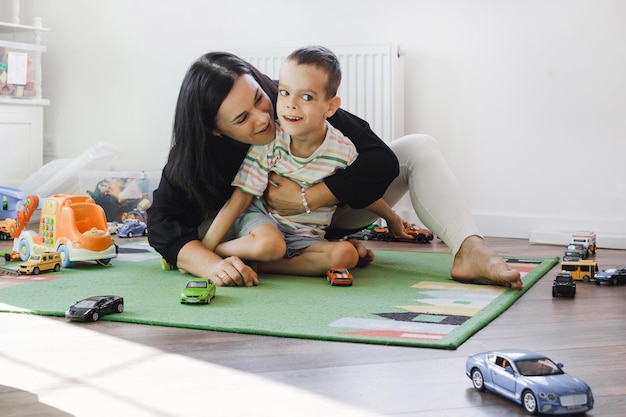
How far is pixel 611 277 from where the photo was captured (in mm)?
1806

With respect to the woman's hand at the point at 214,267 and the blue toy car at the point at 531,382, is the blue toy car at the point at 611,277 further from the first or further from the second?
the blue toy car at the point at 531,382

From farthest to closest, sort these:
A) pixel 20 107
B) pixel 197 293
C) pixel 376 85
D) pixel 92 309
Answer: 1. pixel 20 107
2. pixel 376 85
3. pixel 197 293
4. pixel 92 309

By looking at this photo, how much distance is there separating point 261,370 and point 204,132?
0.77 m

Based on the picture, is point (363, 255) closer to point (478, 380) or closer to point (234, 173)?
point (234, 173)

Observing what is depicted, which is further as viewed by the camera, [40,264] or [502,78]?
[502,78]

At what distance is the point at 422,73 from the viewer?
2854mm

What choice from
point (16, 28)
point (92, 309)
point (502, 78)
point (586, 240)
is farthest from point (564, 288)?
point (16, 28)

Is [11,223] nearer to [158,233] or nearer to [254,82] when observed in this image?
[158,233]

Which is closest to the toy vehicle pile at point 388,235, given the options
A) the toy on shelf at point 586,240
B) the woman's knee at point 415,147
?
the toy on shelf at point 586,240

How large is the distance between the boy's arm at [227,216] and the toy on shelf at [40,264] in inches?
14.1

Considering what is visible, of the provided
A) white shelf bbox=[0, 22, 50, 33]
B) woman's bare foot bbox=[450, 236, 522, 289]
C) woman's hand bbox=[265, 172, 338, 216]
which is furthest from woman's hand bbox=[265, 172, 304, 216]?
white shelf bbox=[0, 22, 50, 33]

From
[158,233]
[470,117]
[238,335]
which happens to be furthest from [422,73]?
[238,335]

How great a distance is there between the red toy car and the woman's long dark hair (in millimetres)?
299

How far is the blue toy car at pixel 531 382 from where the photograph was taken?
2.97ft
